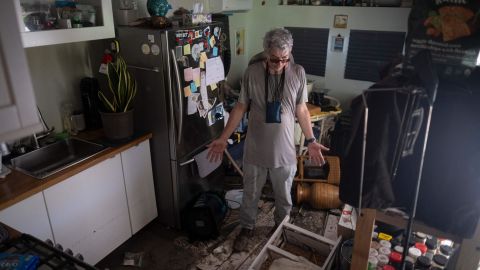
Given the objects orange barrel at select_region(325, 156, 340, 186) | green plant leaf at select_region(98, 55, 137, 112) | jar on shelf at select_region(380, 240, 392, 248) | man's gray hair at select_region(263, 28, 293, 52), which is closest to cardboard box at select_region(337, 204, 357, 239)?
jar on shelf at select_region(380, 240, 392, 248)

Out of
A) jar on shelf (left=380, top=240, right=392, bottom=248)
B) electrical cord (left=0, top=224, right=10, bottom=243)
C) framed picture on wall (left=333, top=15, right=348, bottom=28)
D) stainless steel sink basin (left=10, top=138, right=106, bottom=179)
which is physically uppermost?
framed picture on wall (left=333, top=15, right=348, bottom=28)

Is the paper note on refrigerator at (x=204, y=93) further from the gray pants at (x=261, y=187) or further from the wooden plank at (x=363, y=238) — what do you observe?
the wooden plank at (x=363, y=238)

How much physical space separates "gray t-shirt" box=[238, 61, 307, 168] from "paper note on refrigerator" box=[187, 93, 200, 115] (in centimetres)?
37

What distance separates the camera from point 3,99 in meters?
0.52

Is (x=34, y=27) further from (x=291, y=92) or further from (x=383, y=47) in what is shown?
(x=383, y=47)

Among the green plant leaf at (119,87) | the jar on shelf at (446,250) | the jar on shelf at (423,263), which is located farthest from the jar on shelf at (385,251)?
the green plant leaf at (119,87)

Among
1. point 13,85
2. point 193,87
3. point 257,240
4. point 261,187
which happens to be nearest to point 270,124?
point 261,187

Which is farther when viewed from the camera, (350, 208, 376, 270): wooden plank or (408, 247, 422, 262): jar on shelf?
(408, 247, 422, 262): jar on shelf

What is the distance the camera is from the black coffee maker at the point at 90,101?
2.34 meters

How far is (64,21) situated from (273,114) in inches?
51.9

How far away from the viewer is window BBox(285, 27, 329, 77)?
3.54 metres

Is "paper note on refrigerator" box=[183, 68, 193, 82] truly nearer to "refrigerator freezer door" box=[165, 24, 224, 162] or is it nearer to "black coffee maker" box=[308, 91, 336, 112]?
"refrigerator freezer door" box=[165, 24, 224, 162]

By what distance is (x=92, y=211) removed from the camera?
2055 millimetres

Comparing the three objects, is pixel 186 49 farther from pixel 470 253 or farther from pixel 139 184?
pixel 470 253
